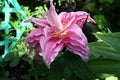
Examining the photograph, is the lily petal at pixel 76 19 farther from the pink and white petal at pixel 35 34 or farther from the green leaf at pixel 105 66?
the green leaf at pixel 105 66

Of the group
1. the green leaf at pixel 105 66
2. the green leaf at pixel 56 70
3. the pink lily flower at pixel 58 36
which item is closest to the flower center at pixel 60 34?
the pink lily flower at pixel 58 36

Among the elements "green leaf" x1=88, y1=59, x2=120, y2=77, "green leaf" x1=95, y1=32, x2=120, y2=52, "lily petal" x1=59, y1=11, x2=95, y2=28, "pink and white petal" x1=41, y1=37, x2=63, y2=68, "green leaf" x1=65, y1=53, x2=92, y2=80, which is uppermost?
"lily petal" x1=59, y1=11, x2=95, y2=28

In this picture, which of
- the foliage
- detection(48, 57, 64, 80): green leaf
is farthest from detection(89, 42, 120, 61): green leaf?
detection(48, 57, 64, 80): green leaf

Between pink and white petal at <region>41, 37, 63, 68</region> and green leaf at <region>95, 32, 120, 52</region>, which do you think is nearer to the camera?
pink and white petal at <region>41, 37, 63, 68</region>

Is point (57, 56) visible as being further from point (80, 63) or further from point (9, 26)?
point (9, 26)

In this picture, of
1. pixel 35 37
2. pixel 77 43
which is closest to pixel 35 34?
pixel 35 37

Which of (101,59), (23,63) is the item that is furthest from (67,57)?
(23,63)

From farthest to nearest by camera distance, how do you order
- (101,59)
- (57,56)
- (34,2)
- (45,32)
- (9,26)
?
(34,2), (9,26), (101,59), (57,56), (45,32)

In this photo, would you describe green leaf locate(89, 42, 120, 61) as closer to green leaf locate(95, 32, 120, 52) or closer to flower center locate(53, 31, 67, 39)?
green leaf locate(95, 32, 120, 52)
